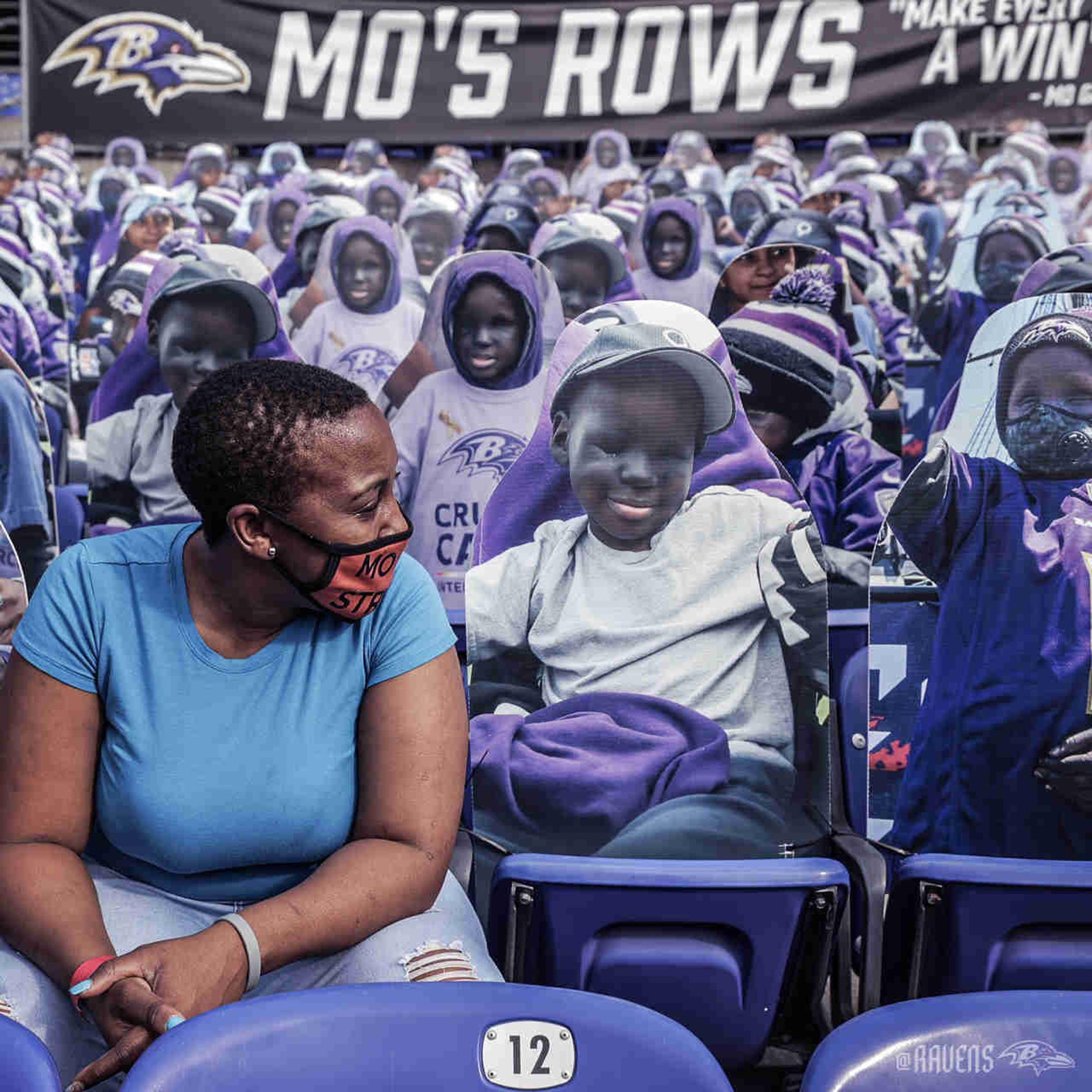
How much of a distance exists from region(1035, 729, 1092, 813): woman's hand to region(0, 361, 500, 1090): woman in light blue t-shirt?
87 cm

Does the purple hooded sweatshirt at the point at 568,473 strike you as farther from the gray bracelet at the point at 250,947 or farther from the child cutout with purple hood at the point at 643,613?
the gray bracelet at the point at 250,947

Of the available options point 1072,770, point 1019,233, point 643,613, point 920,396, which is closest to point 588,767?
point 643,613

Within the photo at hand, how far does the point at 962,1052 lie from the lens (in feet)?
2.96

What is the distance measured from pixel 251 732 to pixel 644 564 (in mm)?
699

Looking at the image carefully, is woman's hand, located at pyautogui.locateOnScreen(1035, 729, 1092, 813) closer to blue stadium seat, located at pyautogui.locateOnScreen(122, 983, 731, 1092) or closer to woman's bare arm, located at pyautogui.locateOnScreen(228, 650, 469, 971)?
woman's bare arm, located at pyautogui.locateOnScreen(228, 650, 469, 971)

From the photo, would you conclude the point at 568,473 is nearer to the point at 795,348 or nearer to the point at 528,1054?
the point at 795,348

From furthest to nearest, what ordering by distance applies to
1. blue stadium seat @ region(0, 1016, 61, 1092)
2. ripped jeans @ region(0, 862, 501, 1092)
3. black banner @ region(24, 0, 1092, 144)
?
black banner @ region(24, 0, 1092, 144) → ripped jeans @ region(0, 862, 501, 1092) → blue stadium seat @ region(0, 1016, 61, 1092)

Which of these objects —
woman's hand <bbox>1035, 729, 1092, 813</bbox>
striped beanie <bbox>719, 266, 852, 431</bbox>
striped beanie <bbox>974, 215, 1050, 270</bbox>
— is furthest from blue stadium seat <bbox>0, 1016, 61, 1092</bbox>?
striped beanie <bbox>974, 215, 1050, 270</bbox>

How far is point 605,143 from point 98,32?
6.60 meters

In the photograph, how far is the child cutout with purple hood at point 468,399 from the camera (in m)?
→ 2.61

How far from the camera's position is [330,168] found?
50.9 ft

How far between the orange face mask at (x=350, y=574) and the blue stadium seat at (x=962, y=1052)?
72 cm

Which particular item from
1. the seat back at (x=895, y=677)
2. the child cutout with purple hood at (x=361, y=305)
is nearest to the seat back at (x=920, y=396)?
the child cutout with purple hood at (x=361, y=305)

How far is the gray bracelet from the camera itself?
4.27ft
